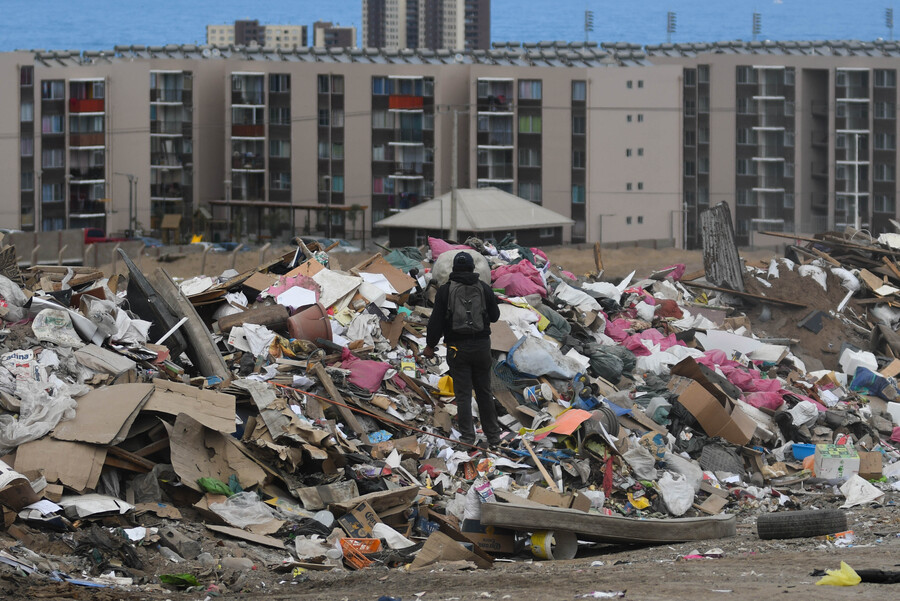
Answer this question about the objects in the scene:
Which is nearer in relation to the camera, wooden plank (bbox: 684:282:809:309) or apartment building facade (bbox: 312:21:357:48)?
wooden plank (bbox: 684:282:809:309)

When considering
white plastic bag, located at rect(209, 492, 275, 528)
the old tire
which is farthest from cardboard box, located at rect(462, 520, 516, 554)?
the old tire

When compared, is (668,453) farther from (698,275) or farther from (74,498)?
(698,275)

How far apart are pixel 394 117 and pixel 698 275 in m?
48.0

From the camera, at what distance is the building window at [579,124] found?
61562mm

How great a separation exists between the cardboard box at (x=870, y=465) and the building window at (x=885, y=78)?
202ft

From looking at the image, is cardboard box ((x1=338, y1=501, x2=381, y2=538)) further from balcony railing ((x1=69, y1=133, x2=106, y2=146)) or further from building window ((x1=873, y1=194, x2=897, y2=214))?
building window ((x1=873, y1=194, x2=897, y2=214))

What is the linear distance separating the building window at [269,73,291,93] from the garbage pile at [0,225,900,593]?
50176 millimetres

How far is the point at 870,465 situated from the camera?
32.8 feet

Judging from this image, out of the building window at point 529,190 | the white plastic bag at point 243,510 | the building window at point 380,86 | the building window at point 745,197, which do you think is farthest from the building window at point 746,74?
the white plastic bag at point 243,510

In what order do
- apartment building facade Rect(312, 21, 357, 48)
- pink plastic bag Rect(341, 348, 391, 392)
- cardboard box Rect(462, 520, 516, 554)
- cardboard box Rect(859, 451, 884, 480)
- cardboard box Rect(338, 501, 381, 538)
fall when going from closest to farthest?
cardboard box Rect(462, 520, 516, 554) < cardboard box Rect(338, 501, 381, 538) < pink plastic bag Rect(341, 348, 391, 392) < cardboard box Rect(859, 451, 884, 480) < apartment building facade Rect(312, 21, 357, 48)

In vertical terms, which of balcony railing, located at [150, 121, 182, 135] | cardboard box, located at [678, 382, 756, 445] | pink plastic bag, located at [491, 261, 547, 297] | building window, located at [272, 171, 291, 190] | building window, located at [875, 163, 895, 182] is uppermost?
balcony railing, located at [150, 121, 182, 135]

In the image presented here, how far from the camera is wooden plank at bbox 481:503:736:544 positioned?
22.9 ft

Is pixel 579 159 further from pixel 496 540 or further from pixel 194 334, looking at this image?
pixel 496 540

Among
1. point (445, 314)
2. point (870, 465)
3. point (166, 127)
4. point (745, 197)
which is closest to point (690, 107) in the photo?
point (745, 197)
